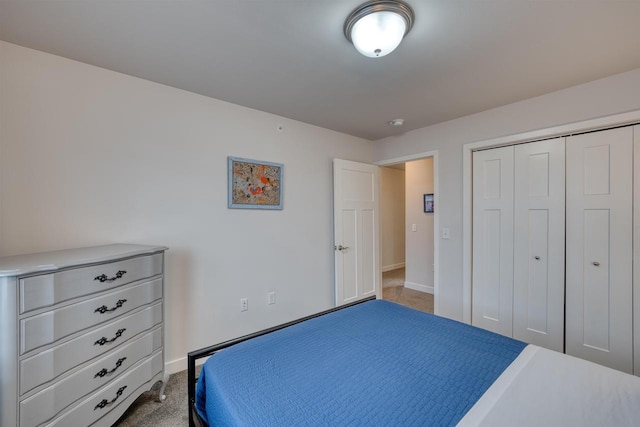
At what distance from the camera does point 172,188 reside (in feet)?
7.10

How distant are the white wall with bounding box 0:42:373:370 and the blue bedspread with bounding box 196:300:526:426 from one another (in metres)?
1.14

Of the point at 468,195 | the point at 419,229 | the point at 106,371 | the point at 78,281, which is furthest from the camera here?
the point at 419,229

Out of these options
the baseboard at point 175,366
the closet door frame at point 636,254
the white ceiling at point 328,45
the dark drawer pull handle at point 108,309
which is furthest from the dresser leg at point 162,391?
the closet door frame at point 636,254

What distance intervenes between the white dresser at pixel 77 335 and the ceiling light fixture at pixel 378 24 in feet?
5.76

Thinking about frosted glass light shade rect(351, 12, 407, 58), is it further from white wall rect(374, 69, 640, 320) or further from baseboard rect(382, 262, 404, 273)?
baseboard rect(382, 262, 404, 273)

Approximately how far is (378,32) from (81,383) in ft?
7.62

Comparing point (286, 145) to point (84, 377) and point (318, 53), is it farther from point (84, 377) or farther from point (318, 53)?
point (84, 377)

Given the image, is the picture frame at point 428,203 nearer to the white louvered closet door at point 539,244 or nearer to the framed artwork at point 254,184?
the white louvered closet door at point 539,244

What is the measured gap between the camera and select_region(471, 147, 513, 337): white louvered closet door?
255 centimetres

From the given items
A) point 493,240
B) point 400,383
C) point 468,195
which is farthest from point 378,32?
point 493,240

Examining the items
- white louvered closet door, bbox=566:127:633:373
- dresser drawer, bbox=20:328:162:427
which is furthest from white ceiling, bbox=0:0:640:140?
dresser drawer, bbox=20:328:162:427

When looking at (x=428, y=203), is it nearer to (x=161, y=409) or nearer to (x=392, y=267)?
(x=392, y=267)

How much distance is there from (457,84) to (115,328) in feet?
9.38

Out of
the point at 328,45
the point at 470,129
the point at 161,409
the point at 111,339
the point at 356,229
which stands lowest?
the point at 161,409
